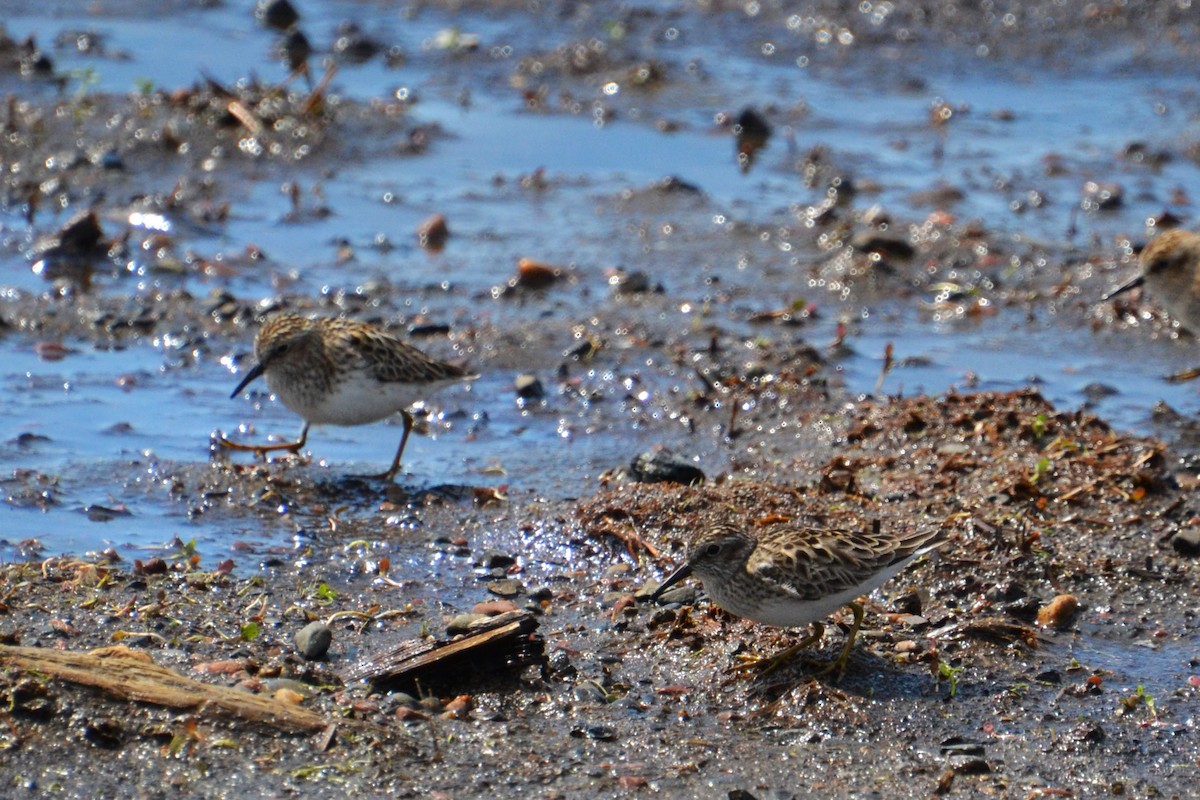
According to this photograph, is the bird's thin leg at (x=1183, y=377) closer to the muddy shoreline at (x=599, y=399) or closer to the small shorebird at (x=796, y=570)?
the muddy shoreline at (x=599, y=399)

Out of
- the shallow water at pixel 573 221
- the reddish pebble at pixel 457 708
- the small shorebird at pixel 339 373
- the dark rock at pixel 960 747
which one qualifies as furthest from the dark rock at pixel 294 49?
the dark rock at pixel 960 747

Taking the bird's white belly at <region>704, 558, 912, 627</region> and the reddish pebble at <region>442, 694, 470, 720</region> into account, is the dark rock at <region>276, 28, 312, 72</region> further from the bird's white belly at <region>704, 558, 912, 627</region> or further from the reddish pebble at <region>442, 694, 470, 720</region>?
the reddish pebble at <region>442, 694, 470, 720</region>

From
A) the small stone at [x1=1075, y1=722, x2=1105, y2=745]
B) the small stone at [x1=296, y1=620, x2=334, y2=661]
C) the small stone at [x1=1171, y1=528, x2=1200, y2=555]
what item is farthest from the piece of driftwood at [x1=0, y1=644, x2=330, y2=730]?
the small stone at [x1=1171, y1=528, x2=1200, y2=555]

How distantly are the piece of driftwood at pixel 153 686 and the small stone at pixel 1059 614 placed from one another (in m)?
3.34

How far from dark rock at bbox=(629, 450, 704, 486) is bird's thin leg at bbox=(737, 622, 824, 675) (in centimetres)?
197

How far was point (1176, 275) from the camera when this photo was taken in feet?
37.2

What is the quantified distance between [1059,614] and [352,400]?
162 inches

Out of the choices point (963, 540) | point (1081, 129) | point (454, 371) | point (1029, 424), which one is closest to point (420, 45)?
point (1081, 129)

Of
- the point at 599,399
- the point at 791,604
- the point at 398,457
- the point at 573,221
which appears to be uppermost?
the point at 791,604

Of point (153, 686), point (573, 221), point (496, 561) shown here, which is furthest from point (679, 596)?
point (573, 221)

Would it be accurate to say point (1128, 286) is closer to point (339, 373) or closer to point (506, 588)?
point (339, 373)

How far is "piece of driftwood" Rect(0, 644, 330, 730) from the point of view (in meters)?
6.09

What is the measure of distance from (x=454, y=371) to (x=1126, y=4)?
12.7 m

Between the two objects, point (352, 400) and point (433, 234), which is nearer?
point (352, 400)
